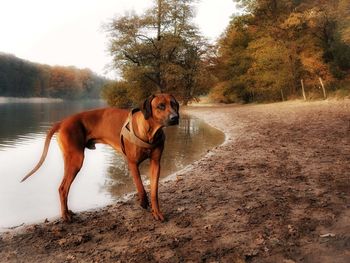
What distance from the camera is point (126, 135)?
489 cm

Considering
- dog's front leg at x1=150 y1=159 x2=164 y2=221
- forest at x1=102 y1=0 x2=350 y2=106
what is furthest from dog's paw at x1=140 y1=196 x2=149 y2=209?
forest at x1=102 y1=0 x2=350 y2=106

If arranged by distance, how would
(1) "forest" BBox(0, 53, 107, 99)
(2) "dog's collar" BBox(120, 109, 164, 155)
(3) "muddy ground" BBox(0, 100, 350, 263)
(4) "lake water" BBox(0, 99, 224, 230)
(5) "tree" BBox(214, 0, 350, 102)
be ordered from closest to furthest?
(3) "muddy ground" BBox(0, 100, 350, 263) → (2) "dog's collar" BBox(120, 109, 164, 155) → (4) "lake water" BBox(0, 99, 224, 230) → (5) "tree" BBox(214, 0, 350, 102) → (1) "forest" BBox(0, 53, 107, 99)

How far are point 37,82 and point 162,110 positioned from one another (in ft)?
510

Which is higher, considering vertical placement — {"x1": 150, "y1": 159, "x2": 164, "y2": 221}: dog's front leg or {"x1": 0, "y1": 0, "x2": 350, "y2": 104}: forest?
{"x1": 0, "y1": 0, "x2": 350, "y2": 104}: forest

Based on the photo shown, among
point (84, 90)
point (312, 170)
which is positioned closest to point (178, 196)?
point (312, 170)

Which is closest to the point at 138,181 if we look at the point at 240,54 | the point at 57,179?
the point at 57,179

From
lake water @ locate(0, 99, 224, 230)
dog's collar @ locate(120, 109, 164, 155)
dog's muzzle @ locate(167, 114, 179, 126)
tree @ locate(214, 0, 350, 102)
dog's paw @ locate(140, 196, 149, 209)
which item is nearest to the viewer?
dog's muzzle @ locate(167, 114, 179, 126)

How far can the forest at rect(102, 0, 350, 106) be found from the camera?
3216 cm

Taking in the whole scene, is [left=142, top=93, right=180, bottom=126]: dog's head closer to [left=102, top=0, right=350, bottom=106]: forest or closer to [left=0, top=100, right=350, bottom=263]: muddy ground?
[left=0, top=100, right=350, bottom=263]: muddy ground

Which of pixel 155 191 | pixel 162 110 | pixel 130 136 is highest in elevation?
pixel 162 110

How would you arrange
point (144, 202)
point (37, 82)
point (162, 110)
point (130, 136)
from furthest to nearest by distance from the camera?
point (37, 82), point (144, 202), point (130, 136), point (162, 110)

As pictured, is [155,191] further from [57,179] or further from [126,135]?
[57,179]

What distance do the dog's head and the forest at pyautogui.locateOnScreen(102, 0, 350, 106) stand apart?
1033 inches

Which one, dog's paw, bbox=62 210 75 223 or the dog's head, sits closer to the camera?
the dog's head
